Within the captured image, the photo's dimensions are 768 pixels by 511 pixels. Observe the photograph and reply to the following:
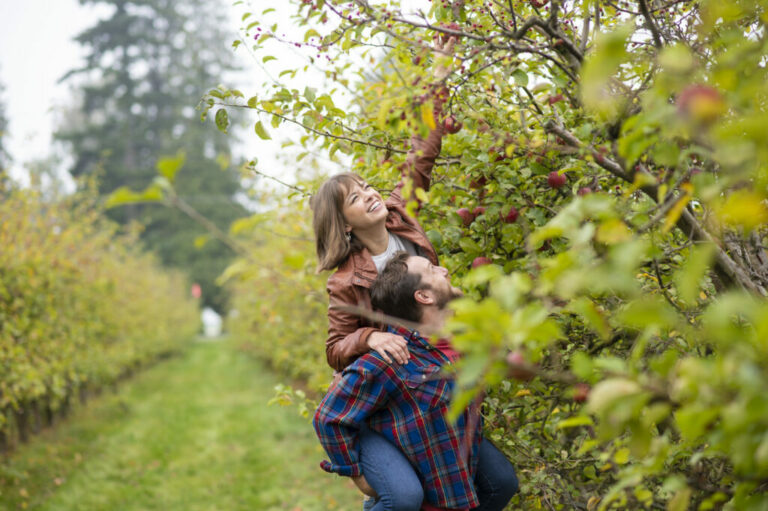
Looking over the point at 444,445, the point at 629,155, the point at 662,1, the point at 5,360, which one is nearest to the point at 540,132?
the point at 662,1

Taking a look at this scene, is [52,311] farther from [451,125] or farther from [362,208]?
[451,125]

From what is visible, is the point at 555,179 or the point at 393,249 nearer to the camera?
the point at 555,179

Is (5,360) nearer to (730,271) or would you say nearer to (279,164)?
(279,164)

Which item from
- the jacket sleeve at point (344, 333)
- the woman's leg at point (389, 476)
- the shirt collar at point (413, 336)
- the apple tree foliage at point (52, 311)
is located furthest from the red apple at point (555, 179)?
the apple tree foliage at point (52, 311)

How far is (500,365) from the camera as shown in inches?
35.7

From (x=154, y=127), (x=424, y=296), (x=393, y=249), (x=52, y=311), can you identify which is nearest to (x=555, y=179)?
(x=424, y=296)

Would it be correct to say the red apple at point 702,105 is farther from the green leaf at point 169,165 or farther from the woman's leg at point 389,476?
the woman's leg at point 389,476

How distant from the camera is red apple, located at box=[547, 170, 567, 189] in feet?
6.60

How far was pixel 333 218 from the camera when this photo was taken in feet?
7.81

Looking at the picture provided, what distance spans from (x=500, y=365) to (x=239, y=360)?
53.9 feet

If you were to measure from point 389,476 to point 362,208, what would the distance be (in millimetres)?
991

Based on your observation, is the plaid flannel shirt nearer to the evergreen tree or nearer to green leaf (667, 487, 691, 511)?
green leaf (667, 487, 691, 511)

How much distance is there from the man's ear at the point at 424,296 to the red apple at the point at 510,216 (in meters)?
0.37

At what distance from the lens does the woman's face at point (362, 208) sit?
2.34m
